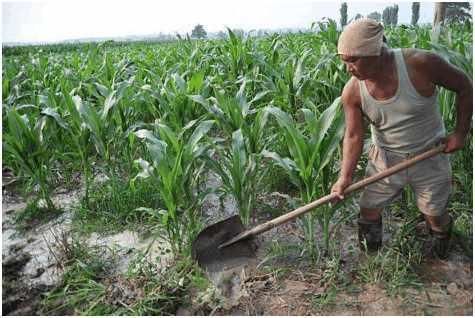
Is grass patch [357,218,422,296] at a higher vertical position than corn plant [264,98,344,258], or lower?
lower

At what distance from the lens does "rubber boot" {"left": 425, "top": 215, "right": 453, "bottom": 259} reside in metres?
2.01

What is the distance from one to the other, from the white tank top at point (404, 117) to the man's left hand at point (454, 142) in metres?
0.08

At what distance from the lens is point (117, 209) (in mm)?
2707

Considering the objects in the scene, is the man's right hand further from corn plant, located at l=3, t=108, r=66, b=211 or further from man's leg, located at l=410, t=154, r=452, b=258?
corn plant, located at l=3, t=108, r=66, b=211

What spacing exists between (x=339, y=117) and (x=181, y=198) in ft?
2.96

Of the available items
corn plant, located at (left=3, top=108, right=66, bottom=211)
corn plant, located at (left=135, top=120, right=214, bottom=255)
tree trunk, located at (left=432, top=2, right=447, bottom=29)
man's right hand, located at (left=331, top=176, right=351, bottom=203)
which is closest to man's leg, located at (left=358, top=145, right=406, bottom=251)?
man's right hand, located at (left=331, top=176, right=351, bottom=203)

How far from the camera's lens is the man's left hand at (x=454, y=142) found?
5.86 feet

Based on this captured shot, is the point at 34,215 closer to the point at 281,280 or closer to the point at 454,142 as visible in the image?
the point at 281,280

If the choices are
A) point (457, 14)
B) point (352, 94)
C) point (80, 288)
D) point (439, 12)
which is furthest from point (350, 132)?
point (457, 14)

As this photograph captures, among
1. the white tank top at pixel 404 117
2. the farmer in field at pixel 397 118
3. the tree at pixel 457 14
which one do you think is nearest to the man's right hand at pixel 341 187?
the farmer in field at pixel 397 118

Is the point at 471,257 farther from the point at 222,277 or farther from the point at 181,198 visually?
the point at 181,198

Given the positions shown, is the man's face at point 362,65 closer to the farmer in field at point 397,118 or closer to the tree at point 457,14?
the farmer in field at point 397,118

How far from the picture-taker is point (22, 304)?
2059 mm

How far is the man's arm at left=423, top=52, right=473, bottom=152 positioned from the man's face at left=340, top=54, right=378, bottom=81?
213mm
